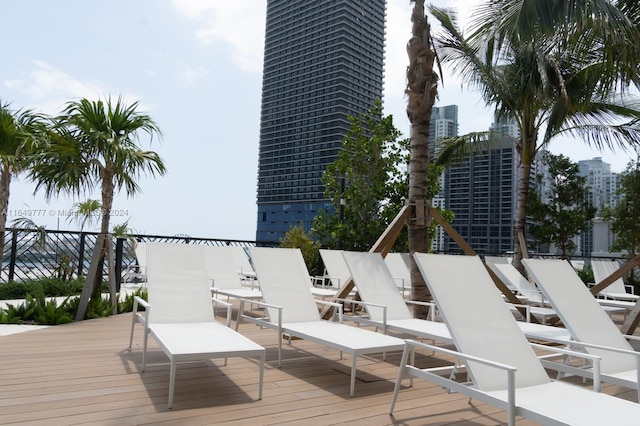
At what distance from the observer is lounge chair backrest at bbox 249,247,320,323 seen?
5293 mm

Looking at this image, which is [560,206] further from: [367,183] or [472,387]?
[472,387]

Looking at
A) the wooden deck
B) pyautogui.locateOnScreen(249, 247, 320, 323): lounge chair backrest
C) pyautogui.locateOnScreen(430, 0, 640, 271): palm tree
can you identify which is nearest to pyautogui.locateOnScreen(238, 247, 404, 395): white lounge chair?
pyautogui.locateOnScreen(249, 247, 320, 323): lounge chair backrest

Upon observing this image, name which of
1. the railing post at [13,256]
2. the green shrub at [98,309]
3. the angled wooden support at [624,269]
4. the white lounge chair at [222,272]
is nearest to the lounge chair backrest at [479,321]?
the angled wooden support at [624,269]

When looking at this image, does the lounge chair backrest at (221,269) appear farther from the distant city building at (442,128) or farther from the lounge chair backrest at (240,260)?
the distant city building at (442,128)

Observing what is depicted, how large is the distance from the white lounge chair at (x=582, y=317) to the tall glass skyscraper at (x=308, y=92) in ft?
19.2

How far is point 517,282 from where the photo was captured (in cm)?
908

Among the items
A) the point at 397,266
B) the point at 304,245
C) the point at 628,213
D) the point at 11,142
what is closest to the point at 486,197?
the point at 628,213

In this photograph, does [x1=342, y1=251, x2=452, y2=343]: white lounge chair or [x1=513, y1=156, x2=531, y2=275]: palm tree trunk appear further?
[x1=513, y1=156, x2=531, y2=275]: palm tree trunk

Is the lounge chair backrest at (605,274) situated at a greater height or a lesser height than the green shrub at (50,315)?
greater

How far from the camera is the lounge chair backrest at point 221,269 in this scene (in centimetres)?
832

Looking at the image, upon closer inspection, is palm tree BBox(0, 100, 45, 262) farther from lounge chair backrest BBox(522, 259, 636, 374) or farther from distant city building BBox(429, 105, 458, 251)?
distant city building BBox(429, 105, 458, 251)

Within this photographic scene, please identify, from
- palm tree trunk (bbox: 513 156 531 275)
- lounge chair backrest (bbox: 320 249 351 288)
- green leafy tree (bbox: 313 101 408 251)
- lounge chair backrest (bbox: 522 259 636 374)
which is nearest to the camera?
lounge chair backrest (bbox: 522 259 636 374)

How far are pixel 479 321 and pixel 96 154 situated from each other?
5.80 metres

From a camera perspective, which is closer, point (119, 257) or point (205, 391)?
point (205, 391)
